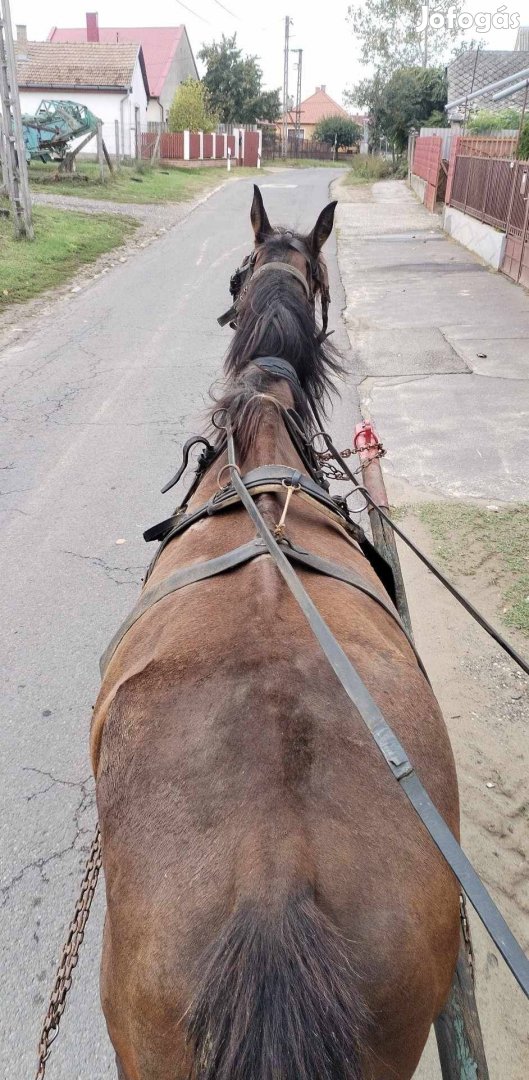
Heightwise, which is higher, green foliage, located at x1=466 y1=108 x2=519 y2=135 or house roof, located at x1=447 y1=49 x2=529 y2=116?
house roof, located at x1=447 y1=49 x2=529 y2=116

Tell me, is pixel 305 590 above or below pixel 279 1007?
above

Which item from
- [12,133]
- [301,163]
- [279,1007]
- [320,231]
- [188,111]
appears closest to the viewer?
[279,1007]

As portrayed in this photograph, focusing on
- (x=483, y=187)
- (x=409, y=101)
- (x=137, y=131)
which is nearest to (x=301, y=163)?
(x=409, y=101)

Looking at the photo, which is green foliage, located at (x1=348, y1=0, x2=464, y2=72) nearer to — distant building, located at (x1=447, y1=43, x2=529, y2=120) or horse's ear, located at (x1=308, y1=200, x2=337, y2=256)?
distant building, located at (x1=447, y1=43, x2=529, y2=120)

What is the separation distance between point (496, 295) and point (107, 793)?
12.5 meters

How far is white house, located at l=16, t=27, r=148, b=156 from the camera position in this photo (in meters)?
36.6

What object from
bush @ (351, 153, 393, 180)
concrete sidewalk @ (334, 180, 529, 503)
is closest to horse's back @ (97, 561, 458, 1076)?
concrete sidewalk @ (334, 180, 529, 503)

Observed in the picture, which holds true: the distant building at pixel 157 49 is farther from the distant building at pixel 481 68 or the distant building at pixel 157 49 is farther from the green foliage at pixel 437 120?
the distant building at pixel 481 68

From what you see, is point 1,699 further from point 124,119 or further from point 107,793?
point 124,119

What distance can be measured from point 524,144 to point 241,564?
15391 millimetres

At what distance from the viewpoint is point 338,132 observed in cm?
6444

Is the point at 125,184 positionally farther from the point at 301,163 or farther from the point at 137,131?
the point at 301,163

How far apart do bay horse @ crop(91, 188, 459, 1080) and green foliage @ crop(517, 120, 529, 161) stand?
599 inches

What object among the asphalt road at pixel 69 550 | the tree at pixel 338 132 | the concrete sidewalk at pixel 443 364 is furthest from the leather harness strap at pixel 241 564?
the tree at pixel 338 132
